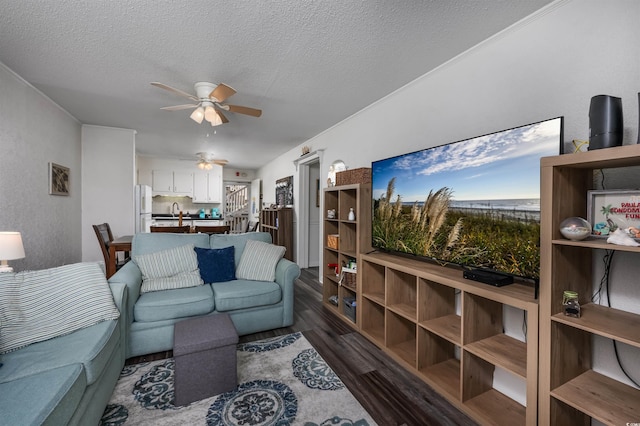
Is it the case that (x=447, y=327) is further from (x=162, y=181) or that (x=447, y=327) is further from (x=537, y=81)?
(x=162, y=181)

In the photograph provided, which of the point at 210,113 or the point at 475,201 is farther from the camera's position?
the point at 210,113

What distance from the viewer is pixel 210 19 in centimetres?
180

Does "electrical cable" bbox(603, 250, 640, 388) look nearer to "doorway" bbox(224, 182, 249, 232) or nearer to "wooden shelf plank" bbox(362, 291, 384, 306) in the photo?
"wooden shelf plank" bbox(362, 291, 384, 306)

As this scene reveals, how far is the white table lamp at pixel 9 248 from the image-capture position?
6.72 feet

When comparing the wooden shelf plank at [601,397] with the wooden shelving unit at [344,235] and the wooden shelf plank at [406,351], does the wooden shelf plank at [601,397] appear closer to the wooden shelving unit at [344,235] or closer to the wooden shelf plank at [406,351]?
the wooden shelf plank at [406,351]

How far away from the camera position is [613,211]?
50.1 inches

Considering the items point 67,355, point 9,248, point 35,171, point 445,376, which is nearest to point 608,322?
point 445,376

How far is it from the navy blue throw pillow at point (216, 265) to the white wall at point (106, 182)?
2.52 m

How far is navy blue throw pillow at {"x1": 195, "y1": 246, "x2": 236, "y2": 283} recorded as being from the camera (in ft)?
9.30

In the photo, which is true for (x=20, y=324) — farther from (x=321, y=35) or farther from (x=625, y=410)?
(x=625, y=410)

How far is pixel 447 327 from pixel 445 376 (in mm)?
363

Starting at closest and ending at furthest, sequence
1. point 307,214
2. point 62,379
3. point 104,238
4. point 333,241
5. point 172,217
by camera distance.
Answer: point 62,379 < point 333,241 < point 104,238 < point 307,214 < point 172,217

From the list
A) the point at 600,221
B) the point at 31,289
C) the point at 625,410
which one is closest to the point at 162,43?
the point at 31,289

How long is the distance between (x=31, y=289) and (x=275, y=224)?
14.6 feet
